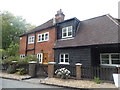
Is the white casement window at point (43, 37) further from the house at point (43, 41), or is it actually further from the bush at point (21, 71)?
the bush at point (21, 71)

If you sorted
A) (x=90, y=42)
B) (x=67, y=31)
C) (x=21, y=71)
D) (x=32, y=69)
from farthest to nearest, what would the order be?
(x=67, y=31) < (x=21, y=71) < (x=32, y=69) < (x=90, y=42)

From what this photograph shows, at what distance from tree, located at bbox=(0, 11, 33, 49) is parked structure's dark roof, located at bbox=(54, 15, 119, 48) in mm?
26365

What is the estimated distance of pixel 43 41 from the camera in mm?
20734

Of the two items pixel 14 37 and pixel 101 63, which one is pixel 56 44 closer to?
pixel 101 63

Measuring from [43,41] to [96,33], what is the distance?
8.93 metres

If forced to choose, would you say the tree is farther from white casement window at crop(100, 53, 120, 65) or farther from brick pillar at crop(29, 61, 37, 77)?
white casement window at crop(100, 53, 120, 65)

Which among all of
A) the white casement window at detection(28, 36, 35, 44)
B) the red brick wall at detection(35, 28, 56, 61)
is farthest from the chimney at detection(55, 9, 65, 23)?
the white casement window at detection(28, 36, 35, 44)

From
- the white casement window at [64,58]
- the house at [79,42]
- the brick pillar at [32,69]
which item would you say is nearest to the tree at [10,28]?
the house at [79,42]

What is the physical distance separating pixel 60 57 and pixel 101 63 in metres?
5.32

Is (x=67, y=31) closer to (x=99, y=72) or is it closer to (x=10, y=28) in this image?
(x=99, y=72)

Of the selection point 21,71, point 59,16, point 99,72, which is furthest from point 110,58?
point 59,16

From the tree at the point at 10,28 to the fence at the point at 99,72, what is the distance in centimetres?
3152

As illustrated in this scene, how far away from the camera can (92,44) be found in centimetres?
1335

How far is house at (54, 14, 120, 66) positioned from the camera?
13508 mm
